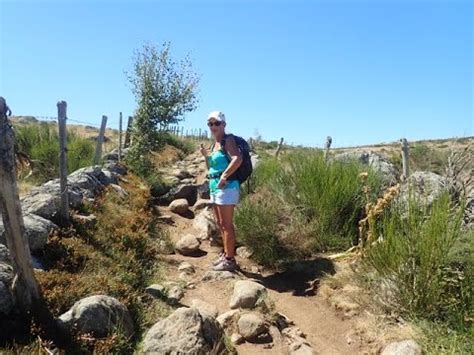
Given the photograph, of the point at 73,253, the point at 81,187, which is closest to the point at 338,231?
the point at 73,253

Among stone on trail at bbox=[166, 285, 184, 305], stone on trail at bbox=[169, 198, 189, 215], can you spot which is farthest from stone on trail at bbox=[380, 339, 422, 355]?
stone on trail at bbox=[169, 198, 189, 215]

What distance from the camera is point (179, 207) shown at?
8.95 m

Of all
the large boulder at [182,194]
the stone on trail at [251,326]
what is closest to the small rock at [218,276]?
the stone on trail at [251,326]

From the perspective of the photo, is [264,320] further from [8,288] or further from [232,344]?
[8,288]

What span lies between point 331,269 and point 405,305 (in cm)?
149

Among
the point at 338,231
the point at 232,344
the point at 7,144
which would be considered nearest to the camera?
the point at 7,144

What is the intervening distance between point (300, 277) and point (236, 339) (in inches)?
68.8

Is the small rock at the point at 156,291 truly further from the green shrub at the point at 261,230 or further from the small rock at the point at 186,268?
the green shrub at the point at 261,230

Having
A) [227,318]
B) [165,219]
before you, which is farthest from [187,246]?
[227,318]

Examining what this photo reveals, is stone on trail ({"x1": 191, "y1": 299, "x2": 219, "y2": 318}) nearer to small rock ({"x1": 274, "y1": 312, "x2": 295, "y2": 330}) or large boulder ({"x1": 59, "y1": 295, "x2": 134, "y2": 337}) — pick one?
small rock ({"x1": 274, "y1": 312, "x2": 295, "y2": 330})

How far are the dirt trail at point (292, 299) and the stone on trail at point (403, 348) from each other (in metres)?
0.33

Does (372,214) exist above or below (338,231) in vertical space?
above

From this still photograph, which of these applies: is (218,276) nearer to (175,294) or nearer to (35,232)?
(175,294)

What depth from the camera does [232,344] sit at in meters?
3.93
